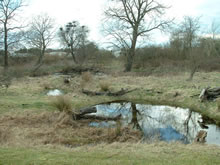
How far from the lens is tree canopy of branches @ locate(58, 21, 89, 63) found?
114ft

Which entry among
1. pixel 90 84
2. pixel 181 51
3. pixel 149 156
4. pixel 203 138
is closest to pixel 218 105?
pixel 203 138

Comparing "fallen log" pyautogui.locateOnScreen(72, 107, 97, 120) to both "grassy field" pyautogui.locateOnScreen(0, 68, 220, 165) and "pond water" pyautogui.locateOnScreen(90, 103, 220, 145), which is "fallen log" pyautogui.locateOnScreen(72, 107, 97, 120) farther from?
"pond water" pyautogui.locateOnScreen(90, 103, 220, 145)

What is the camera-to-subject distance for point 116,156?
14.0 ft

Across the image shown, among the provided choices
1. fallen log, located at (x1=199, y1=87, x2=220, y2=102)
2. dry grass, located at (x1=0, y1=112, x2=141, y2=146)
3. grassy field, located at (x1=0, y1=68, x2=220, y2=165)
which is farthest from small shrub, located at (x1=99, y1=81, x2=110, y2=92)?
fallen log, located at (x1=199, y1=87, x2=220, y2=102)

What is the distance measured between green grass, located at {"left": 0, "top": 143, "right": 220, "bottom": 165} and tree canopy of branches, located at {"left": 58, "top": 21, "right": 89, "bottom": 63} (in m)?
30.7

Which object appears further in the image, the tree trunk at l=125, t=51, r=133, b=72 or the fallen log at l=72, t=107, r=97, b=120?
the tree trunk at l=125, t=51, r=133, b=72

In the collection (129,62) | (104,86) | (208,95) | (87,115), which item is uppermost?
→ (129,62)

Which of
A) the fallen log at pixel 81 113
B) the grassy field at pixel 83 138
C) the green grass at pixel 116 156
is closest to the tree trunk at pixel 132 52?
the grassy field at pixel 83 138

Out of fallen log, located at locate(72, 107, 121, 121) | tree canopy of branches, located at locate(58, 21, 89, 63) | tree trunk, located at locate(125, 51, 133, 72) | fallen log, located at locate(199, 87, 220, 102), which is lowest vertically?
fallen log, located at locate(72, 107, 121, 121)

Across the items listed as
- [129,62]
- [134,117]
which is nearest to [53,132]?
[134,117]

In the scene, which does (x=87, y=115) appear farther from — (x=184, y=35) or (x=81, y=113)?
(x=184, y=35)

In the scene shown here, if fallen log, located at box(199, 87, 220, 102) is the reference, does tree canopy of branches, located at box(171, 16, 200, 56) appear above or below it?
above

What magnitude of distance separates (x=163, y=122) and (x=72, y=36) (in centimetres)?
3006

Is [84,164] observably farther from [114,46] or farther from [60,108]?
[114,46]
